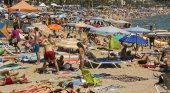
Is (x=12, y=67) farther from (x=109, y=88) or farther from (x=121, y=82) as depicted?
(x=109, y=88)

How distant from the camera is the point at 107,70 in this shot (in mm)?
15281

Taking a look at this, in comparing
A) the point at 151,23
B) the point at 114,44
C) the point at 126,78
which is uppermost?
the point at 114,44

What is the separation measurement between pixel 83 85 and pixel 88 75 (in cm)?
31

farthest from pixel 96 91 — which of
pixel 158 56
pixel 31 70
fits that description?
pixel 158 56

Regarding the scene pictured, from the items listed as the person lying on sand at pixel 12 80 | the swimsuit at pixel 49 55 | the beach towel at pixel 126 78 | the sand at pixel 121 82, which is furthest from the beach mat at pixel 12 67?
the beach towel at pixel 126 78

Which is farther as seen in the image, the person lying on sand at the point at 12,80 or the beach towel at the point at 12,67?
the beach towel at the point at 12,67

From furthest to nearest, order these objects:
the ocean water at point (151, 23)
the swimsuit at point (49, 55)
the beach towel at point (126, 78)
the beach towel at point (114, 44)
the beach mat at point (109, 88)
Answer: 1. the ocean water at point (151, 23)
2. the beach towel at point (114, 44)
3. the swimsuit at point (49, 55)
4. the beach towel at point (126, 78)
5. the beach mat at point (109, 88)

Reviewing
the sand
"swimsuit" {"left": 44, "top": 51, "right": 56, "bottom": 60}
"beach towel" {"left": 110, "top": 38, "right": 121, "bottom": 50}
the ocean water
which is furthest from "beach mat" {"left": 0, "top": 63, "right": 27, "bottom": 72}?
the ocean water

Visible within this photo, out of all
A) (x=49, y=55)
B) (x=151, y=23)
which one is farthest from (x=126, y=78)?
(x=151, y=23)

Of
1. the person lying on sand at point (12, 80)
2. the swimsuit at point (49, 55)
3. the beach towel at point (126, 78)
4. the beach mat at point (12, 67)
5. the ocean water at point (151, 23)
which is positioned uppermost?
the swimsuit at point (49, 55)

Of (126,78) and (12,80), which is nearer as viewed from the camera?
(12,80)

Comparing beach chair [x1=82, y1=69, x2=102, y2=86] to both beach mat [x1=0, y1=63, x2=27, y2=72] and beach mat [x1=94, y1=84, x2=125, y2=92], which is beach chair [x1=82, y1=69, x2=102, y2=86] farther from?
beach mat [x1=0, y1=63, x2=27, y2=72]

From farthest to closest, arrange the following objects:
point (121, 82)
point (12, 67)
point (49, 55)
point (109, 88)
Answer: point (12, 67) < point (49, 55) < point (121, 82) < point (109, 88)

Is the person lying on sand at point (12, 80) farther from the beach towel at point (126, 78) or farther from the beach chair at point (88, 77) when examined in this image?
the beach towel at point (126, 78)
